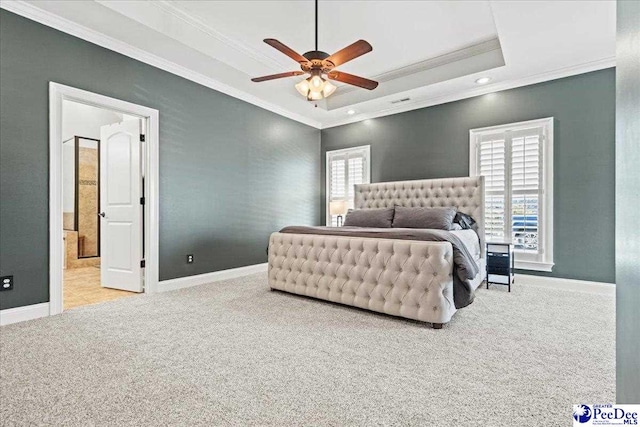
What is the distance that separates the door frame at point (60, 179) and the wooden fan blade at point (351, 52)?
242 centimetres

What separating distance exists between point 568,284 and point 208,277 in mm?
4740

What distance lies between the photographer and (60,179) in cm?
310

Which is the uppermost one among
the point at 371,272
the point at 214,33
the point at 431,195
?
the point at 214,33

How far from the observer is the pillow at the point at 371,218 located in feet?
15.1

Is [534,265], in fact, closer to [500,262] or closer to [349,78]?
[500,262]

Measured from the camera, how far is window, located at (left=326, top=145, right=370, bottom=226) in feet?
19.4

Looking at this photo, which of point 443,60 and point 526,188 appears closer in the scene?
point 526,188

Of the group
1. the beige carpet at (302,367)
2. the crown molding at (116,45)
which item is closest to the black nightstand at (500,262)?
the beige carpet at (302,367)

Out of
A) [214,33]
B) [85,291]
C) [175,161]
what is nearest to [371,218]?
[175,161]

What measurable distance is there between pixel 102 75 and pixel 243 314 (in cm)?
297

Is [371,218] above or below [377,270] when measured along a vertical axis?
above

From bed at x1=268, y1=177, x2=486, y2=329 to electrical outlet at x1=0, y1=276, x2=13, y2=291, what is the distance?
7.82 ft

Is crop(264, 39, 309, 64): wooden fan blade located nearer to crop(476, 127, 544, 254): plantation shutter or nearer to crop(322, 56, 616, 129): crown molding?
crop(322, 56, 616, 129): crown molding

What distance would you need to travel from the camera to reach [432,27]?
3615 mm
